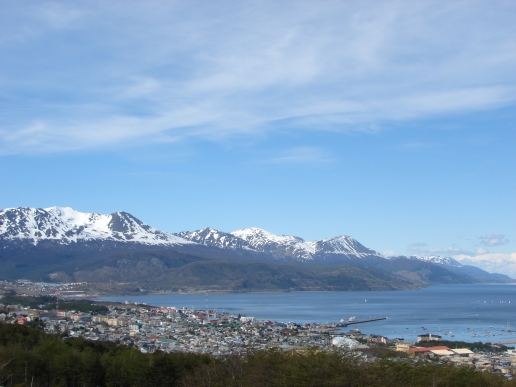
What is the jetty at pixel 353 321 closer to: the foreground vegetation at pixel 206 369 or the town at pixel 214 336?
the town at pixel 214 336

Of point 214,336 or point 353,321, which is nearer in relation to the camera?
point 214,336

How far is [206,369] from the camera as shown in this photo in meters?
18.0

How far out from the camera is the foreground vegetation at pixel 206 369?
14195 millimetres

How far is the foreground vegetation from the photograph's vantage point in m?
14.2

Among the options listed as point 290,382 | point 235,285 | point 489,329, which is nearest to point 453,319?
point 489,329

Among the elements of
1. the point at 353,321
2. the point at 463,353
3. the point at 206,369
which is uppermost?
the point at 206,369

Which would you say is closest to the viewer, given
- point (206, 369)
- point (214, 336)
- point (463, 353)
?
point (206, 369)

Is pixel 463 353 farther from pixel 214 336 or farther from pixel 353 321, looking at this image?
pixel 353 321

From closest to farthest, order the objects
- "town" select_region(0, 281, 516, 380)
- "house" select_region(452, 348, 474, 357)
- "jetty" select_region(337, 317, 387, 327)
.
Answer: "town" select_region(0, 281, 516, 380) < "house" select_region(452, 348, 474, 357) < "jetty" select_region(337, 317, 387, 327)

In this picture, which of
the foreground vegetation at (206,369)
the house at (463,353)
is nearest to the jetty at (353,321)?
the house at (463,353)

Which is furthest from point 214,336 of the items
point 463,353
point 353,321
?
point 353,321

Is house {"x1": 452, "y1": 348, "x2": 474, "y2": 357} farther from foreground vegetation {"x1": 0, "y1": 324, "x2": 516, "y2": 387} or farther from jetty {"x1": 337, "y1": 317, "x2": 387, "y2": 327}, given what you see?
jetty {"x1": 337, "y1": 317, "x2": 387, "y2": 327}

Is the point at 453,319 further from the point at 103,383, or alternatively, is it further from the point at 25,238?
the point at 25,238

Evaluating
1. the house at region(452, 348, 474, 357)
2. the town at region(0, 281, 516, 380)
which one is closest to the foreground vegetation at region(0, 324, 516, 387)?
the town at region(0, 281, 516, 380)
